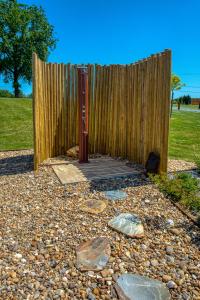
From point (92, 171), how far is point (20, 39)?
22335mm

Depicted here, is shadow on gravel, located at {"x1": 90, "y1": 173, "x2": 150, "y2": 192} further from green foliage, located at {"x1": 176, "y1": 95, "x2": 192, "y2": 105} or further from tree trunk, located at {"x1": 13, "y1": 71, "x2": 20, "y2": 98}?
green foliage, located at {"x1": 176, "y1": 95, "x2": 192, "y2": 105}

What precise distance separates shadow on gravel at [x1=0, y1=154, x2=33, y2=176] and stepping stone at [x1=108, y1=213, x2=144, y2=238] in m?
2.53

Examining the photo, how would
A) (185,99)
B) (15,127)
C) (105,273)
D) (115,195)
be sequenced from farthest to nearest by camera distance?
(185,99) → (15,127) → (115,195) → (105,273)

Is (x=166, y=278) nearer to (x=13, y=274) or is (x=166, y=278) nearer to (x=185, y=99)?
(x=13, y=274)

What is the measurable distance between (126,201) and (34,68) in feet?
9.18

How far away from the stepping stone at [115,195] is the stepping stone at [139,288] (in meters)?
1.50

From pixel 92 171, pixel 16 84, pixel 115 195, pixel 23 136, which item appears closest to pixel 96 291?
pixel 115 195

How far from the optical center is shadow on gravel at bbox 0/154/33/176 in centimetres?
518

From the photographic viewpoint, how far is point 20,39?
78.7 feet

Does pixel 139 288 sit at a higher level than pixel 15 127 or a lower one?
lower

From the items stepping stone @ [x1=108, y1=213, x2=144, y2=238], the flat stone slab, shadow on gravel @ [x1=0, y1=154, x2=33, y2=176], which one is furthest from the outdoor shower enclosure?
stepping stone @ [x1=108, y1=213, x2=144, y2=238]

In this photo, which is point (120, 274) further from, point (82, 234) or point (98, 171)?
point (98, 171)

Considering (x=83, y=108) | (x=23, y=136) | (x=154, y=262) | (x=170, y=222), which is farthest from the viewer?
(x=23, y=136)

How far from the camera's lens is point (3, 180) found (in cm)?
471
